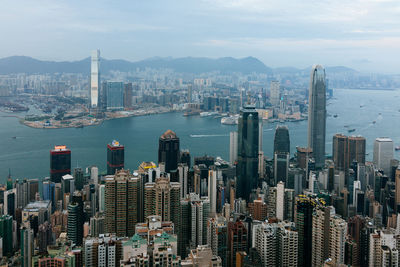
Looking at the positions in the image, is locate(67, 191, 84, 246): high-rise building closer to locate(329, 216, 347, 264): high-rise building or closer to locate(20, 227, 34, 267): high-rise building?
locate(20, 227, 34, 267): high-rise building

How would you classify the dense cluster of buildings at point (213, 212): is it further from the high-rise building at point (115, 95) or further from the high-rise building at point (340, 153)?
the high-rise building at point (115, 95)

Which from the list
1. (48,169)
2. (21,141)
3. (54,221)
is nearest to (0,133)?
(21,141)

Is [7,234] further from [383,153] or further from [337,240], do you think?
[383,153]

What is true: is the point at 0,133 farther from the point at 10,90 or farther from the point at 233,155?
the point at 233,155

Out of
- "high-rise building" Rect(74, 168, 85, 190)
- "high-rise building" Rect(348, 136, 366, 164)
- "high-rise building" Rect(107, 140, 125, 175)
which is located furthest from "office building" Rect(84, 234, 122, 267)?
"high-rise building" Rect(348, 136, 366, 164)

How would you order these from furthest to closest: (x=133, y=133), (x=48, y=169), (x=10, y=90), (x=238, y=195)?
(x=133, y=133), (x=10, y=90), (x=48, y=169), (x=238, y=195)

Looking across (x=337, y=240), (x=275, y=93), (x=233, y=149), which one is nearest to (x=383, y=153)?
(x=233, y=149)
